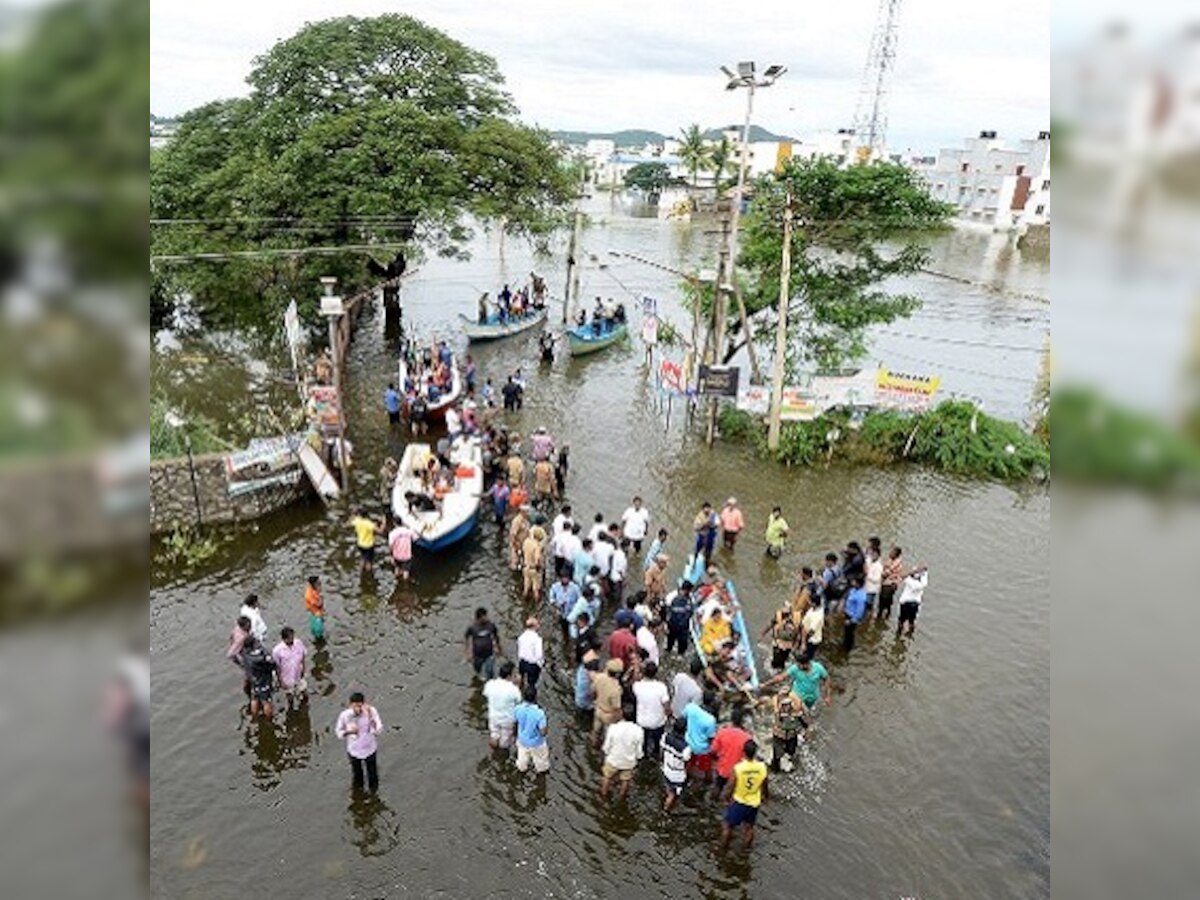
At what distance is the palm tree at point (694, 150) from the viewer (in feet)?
211

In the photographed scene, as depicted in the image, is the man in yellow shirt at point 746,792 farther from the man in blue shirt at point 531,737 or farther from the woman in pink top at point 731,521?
the woman in pink top at point 731,521

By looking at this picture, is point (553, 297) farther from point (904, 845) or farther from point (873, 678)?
point (904, 845)

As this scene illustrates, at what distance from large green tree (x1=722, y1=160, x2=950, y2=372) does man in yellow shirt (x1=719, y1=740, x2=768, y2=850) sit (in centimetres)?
1498

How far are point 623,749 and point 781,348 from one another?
12.4 m

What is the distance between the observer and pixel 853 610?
1331cm

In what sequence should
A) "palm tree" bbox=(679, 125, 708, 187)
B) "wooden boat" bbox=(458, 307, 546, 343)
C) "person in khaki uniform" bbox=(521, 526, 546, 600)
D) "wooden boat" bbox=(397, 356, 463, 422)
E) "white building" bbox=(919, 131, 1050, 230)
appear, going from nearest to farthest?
"person in khaki uniform" bbox=(521, 526, 546, 600), "wooden boat" bbox=(397, 356, 463, 422), "wooden boat" bbox=(458, 307, 546, 343), "palm tree" bbox=(679, 125, 708, 187), "white building" bbox=(919, 131, 1050, 230)

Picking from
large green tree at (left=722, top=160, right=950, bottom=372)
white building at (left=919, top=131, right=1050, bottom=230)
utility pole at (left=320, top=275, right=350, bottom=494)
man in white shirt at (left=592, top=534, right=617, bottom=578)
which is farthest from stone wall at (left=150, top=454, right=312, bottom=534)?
white building at (left=919, top=131, right=1050, bottom=230)

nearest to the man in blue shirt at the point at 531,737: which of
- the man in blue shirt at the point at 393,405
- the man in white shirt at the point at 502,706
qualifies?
the man in white shirt at the point at 502,706

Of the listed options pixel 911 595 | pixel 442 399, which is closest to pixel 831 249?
pixel 442 399

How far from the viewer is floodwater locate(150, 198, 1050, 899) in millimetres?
9461

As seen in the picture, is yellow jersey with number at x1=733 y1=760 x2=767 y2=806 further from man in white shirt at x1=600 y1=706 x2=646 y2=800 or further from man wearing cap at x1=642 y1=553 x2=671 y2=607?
man wearing cap at x1=642 y1=553 x2=671 y2=607

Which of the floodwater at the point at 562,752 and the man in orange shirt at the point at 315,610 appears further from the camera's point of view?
the man in orange shirt at the point at 315,610

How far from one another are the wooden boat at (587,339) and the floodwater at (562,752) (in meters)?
11.4

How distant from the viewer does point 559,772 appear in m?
10.8
